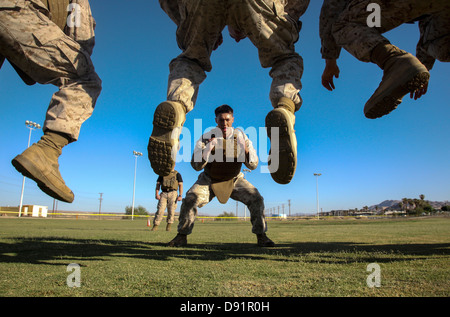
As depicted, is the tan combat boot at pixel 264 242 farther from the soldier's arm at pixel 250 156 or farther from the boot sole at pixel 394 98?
the boot sole at pixel 394 98

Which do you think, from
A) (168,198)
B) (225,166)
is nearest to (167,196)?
(168,198)

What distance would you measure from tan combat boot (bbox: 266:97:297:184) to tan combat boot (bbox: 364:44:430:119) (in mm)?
768

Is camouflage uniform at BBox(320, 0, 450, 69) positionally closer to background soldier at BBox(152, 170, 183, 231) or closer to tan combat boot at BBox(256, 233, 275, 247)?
tan combat boot at BBox(256, 233, 275, 247)

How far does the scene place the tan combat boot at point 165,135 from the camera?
2396 mm

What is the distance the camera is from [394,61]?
245 cm

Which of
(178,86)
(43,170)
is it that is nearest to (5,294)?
(43,170)

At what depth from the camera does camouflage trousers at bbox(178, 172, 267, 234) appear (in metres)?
4.48

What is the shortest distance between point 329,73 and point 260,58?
78.1 inches

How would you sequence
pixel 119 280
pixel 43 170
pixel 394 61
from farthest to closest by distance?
pixel 394 61 → pixel 43 170 → pixel 119 280

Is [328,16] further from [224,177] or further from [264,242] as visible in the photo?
[264,242]

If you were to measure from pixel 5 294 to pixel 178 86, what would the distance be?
198 centimetres

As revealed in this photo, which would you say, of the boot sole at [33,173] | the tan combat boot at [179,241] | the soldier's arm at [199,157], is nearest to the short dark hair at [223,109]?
the soldier's arm at [199,157]

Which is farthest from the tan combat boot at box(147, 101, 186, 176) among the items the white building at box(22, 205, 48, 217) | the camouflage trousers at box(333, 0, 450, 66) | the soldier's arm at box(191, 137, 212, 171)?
the white building at box(22, 205, 48, 217)
